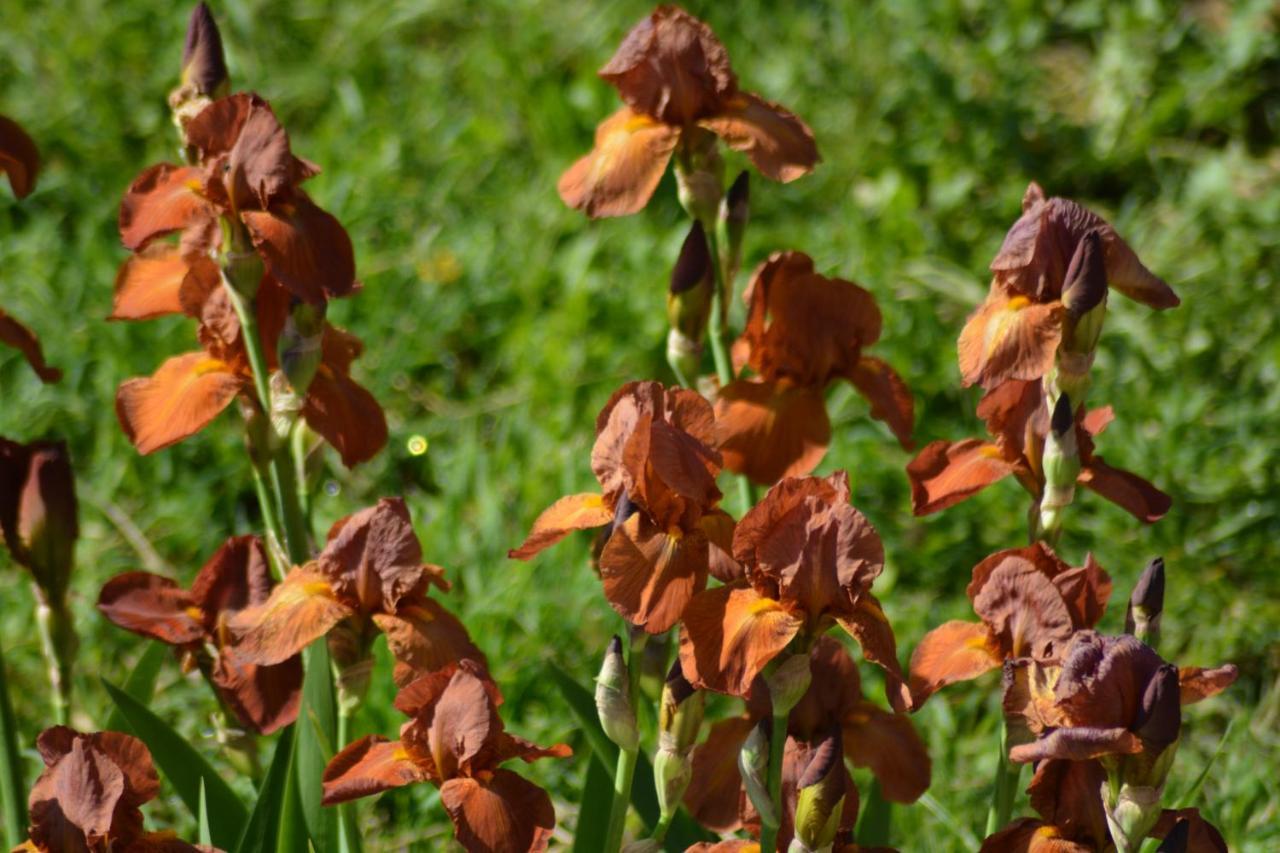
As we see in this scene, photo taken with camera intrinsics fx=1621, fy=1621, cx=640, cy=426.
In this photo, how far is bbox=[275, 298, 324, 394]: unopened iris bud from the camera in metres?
1.81

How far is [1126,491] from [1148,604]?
23 centimetres

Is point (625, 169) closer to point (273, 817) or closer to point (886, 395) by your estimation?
point (886, 395)

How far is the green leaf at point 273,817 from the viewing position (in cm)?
172

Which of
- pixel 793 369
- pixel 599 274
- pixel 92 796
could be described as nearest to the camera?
pixel 92 796

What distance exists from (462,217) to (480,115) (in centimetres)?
40

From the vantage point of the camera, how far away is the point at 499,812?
59.7 inches

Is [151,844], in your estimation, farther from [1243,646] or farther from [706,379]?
[1243,646]

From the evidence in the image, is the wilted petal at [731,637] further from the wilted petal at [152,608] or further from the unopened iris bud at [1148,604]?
the wilted petal at [152,608]

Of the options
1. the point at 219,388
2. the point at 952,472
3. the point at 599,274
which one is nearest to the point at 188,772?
the point at 219,388

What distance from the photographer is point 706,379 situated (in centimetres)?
218

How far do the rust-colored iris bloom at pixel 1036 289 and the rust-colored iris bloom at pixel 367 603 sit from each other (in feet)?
2.02

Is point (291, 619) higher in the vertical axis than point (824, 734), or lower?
higher

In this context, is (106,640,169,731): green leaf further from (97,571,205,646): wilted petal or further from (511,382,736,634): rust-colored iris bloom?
(511,382,736,634): rust-colored iris bloom

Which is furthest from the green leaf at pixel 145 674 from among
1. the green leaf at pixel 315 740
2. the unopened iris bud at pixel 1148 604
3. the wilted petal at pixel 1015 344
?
the unopened iris bud at pixel 1148 604
